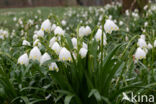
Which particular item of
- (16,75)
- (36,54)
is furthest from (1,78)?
(36,54)

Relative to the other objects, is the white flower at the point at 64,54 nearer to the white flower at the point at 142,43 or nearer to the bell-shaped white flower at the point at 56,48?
the bell-shaped white flower at the point at 56,48

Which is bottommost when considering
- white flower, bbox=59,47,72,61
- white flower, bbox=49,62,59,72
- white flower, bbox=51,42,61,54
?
white flower, bbox=49,62,59,72

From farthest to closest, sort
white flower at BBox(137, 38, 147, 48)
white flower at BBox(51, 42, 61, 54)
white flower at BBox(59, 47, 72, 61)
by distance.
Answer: white flower at BBox(137, 38, 147, 48), white flower at BBox(51, 42, 61, 54), white flower at BBox(59, 47, 72, 61)

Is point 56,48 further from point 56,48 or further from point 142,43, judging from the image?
point 142,43

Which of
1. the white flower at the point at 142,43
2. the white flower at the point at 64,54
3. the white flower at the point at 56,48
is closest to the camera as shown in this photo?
the white flower at the point at 64,54

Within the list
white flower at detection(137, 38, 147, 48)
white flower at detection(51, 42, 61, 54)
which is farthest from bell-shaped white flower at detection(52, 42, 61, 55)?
white flower at detection(137, 38, 147, 48)

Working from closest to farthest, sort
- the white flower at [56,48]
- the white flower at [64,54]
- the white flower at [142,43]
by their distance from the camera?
the white flower at [64,54] < the white flower at [56,48] < the white flower at [142,43]

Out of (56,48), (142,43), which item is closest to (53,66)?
(56,48)

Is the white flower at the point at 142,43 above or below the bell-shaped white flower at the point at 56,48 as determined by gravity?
below

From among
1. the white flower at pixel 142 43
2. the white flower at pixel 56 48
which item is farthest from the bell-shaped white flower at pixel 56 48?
the white flower at pixel 142 43

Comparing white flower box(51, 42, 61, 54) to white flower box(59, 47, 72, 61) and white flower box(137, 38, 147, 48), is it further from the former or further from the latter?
white flower box(137, 38, 147, 48)

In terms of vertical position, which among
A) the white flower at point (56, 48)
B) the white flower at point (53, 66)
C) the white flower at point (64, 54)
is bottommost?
the white flower at point (53, 66)
